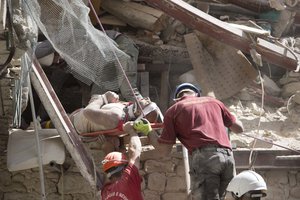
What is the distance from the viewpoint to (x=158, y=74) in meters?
9.12

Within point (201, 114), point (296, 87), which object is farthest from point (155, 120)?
point (296, 87)

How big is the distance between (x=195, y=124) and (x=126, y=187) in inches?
35.1

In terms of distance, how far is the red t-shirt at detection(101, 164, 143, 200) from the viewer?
5.58 meters

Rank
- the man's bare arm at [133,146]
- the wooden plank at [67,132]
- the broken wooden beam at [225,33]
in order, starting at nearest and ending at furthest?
the man's bare arm at [133,146] → the wooden plank at [67,132] → the broken wooden beam at [225,33]

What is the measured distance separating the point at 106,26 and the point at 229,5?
223cm

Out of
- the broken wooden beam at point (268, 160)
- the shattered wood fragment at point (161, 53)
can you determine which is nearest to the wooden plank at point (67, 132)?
the broken wooden beam at point (268, 160)

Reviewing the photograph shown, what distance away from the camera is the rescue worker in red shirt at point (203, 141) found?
5785mm

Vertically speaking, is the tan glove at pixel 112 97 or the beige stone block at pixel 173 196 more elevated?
the tan glove at pixel 112 97

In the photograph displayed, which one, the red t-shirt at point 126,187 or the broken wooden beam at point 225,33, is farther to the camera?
the broken wooden beam at point 225,33

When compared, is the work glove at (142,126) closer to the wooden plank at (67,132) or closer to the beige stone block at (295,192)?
the wooden plank at (67,132)

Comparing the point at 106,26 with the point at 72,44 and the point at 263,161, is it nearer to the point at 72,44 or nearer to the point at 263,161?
the point at 72,44

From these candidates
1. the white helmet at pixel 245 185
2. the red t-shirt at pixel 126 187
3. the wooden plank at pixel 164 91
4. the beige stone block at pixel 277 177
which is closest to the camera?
the white helmet at pixel 245 185

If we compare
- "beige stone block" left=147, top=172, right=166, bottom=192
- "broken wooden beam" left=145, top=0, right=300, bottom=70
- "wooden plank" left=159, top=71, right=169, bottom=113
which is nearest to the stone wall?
"beige stone block" left=147, top=172, right=166, bottom=192

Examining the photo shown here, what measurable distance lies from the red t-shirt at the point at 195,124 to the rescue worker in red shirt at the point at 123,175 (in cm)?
27
